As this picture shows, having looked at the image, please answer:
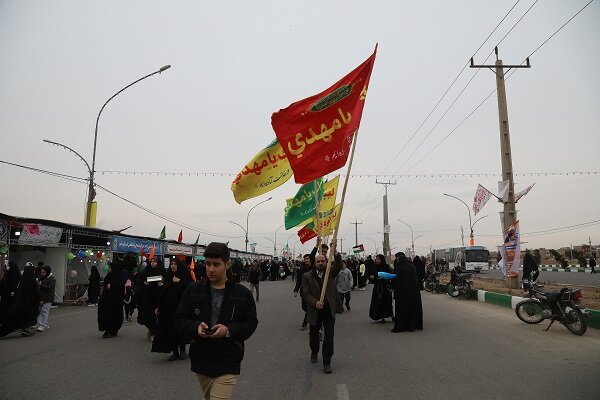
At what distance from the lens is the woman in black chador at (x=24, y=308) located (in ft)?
32.9

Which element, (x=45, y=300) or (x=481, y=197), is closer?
(x=45, y=300)

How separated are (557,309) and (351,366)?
5223 millimetres

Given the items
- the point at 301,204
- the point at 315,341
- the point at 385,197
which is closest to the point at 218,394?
the point at 315,341

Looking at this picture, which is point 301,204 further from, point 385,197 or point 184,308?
point 385,197

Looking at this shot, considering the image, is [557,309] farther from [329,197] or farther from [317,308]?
[329,197]

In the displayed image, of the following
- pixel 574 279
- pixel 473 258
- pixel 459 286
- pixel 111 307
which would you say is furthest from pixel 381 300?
pixel 473 258

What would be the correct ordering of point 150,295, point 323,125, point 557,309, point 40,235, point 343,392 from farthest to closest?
1. point 40,235
2. point 557,309
3. point 150,295
4. point 323,125
5. point 343,392

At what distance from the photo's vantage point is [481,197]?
66.3 feet

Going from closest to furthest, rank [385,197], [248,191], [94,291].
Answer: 1. [248,191]
2. [94,291]
3. [385,197]

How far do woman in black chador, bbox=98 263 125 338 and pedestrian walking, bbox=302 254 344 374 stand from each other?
5.21 metres

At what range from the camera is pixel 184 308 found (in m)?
3.26

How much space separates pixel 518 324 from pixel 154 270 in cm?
802

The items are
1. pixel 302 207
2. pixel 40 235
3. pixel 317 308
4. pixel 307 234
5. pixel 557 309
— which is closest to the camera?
pixel 317 308

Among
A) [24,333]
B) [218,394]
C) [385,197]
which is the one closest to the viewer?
[218,394]
